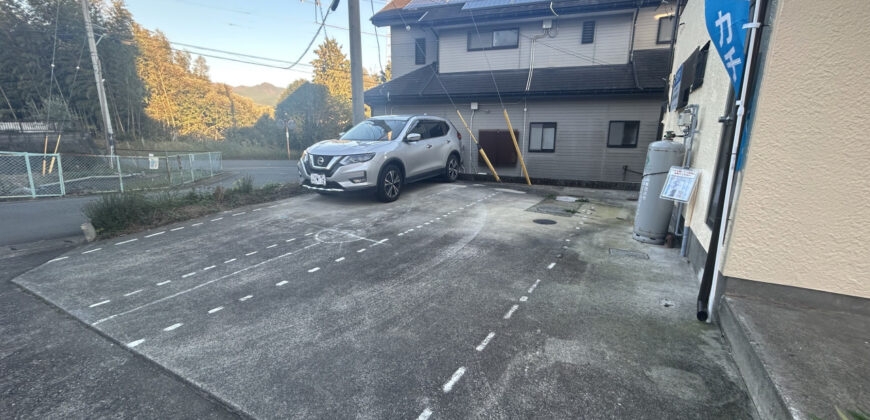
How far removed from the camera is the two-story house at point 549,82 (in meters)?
11.0

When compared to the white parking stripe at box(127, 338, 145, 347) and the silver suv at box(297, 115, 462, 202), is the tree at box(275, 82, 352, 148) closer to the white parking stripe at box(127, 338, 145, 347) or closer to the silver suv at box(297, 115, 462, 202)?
the silver suv at box(297, 115, 462, 202)

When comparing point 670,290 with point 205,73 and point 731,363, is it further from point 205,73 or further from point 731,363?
point 205,73

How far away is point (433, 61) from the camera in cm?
1416

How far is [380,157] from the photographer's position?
706 cm

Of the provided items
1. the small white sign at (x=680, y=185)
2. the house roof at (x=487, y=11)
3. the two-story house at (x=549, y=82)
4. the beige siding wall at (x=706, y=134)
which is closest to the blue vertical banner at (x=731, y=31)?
the beige siding wall at (x=706, y=134)

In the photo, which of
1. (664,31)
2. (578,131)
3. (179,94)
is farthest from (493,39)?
(179,94)

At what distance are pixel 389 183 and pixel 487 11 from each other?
859 cm

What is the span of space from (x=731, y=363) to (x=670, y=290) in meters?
1.24

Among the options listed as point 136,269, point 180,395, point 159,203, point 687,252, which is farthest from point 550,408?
point 159,203

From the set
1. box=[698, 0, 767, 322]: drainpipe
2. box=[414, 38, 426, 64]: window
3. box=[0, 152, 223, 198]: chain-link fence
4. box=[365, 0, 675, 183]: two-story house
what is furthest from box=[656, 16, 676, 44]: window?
box=[0, 152, 223, 198]: chain-link fence

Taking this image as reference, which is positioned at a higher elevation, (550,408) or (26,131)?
(26,131)

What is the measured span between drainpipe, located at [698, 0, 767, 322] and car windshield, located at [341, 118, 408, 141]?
19.7 feet

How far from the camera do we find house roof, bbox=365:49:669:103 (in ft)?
34.9

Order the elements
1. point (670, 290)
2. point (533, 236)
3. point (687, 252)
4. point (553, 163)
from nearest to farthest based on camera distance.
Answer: point (670, 290) < point (687, 252) < point (533, 236) < point (553, 163)
